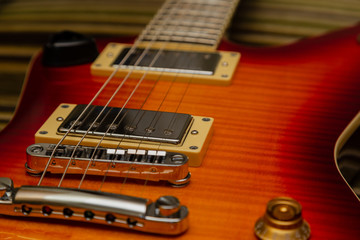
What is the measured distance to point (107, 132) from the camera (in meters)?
0.83

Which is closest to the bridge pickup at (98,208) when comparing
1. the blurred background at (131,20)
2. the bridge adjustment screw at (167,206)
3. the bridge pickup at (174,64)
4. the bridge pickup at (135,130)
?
the bridge adjustment screw at (167,206)

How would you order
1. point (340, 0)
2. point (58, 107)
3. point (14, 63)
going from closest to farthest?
1. point (58, 107)
2. point (14, 63)
3. point (340, 0)

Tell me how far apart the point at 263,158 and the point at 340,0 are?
3.18ft

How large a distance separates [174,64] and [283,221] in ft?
1.69

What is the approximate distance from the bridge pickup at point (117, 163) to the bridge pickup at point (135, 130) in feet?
0.12

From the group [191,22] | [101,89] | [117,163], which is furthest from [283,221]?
[191,22]

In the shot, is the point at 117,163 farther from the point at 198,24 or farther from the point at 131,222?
the point at 198,24

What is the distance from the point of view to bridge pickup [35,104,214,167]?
809mm

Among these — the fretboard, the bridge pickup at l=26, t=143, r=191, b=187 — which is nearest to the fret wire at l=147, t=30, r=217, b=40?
the fretboard

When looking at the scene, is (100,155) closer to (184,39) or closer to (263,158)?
(263,158)

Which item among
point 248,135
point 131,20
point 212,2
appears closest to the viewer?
point 248,135

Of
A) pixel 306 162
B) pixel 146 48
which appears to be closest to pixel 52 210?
pixel 306 162

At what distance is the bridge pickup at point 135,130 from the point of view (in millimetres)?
809

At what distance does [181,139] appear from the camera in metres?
0.82
